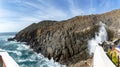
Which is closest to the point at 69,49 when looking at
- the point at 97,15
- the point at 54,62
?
the point at 54,62

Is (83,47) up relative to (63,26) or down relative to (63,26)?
down

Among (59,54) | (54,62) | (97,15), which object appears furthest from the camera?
(97,15)

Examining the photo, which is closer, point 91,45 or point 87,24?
point 91,45

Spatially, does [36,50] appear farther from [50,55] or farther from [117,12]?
[117,12]

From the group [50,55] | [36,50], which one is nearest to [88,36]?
[50,55]

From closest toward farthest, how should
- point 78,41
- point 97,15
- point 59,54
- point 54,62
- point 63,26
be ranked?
point 54,62
point 59,54
point 78,41
point 63,26
point 97,15

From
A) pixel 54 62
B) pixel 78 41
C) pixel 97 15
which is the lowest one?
pixel 54 62
